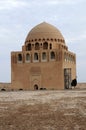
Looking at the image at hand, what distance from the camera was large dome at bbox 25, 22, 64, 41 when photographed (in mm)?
51469

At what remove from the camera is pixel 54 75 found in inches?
1906

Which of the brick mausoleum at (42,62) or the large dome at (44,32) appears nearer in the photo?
the brick mausoleum at (42,62)

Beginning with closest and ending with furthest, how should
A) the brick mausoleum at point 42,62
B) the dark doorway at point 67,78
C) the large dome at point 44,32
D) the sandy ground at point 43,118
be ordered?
the sandy ground at point 43,118, the brick mausoleum at point 42,62, the dark doorway at point 67,78, the large dome at point 44,32

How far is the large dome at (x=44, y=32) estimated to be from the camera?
51469 mm

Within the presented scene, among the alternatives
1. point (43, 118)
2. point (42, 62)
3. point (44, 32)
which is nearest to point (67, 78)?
point (42, 62)

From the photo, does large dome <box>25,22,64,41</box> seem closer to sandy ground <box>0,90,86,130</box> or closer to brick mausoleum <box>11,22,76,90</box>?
brick mausoleum <box>11,22,76,90</box>

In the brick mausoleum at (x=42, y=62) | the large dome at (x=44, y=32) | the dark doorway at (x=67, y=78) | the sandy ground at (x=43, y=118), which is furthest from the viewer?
the large dome at (x=44, y=32)

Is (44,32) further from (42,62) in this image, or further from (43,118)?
(43,118)

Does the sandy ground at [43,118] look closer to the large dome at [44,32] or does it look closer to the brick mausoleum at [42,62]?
the brick mausoleum at [42,62]

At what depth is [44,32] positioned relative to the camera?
5150 cm

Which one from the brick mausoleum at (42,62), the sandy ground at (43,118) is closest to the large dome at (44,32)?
the brick mausoleum at (42,62)

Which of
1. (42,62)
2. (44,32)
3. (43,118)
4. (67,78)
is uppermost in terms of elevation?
(44,32)

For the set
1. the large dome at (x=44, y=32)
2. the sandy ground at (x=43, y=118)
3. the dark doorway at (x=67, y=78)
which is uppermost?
the large dome at (x=44, y=32)

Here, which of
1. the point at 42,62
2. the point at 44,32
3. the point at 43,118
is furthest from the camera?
the point at 44,32
